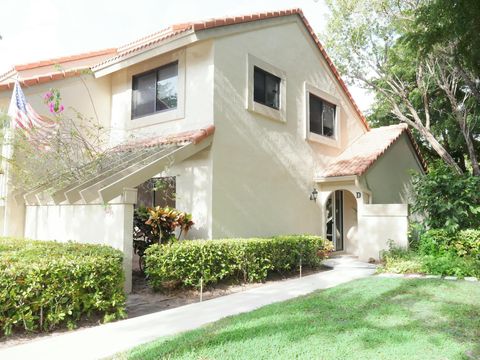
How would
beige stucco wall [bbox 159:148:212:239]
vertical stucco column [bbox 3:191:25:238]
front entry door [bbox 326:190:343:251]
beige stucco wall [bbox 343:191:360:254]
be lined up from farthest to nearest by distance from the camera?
1. beige stucco wall [bbox 343:191:360:254]
2. front entry door [bbox 326:190:343:251]
3. vertical stucco column [bbox 3:191:25:238]
4. beige stucco wall [bbox 159:148:212:239]

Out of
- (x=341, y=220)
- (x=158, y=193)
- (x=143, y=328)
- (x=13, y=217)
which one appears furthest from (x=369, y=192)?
(x=13, y=217)

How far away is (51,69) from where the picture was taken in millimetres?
15125

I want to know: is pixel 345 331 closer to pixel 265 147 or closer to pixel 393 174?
pixel 265 147

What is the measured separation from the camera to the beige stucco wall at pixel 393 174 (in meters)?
16.2

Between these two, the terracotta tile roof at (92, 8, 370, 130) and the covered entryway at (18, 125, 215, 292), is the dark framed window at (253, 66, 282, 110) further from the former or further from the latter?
the covered entryway at (18, 125, 215, 292)

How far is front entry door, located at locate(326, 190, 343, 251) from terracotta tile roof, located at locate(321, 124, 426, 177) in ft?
5.61

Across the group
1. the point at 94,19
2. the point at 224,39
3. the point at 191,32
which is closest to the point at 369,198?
the point at 224,39

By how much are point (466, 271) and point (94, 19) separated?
14.8m

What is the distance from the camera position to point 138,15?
1474 cm

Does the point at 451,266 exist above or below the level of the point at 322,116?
below

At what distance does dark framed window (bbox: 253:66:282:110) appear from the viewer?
1330 centimetres

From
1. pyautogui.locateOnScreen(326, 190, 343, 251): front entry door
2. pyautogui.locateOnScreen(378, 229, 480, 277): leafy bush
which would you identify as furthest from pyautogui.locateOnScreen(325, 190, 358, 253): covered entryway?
pyautogui.locateOnScreen(378, 229, 480, 277): leafy bush

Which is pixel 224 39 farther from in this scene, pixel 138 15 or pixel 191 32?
pixel 138 15

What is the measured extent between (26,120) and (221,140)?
574cm
